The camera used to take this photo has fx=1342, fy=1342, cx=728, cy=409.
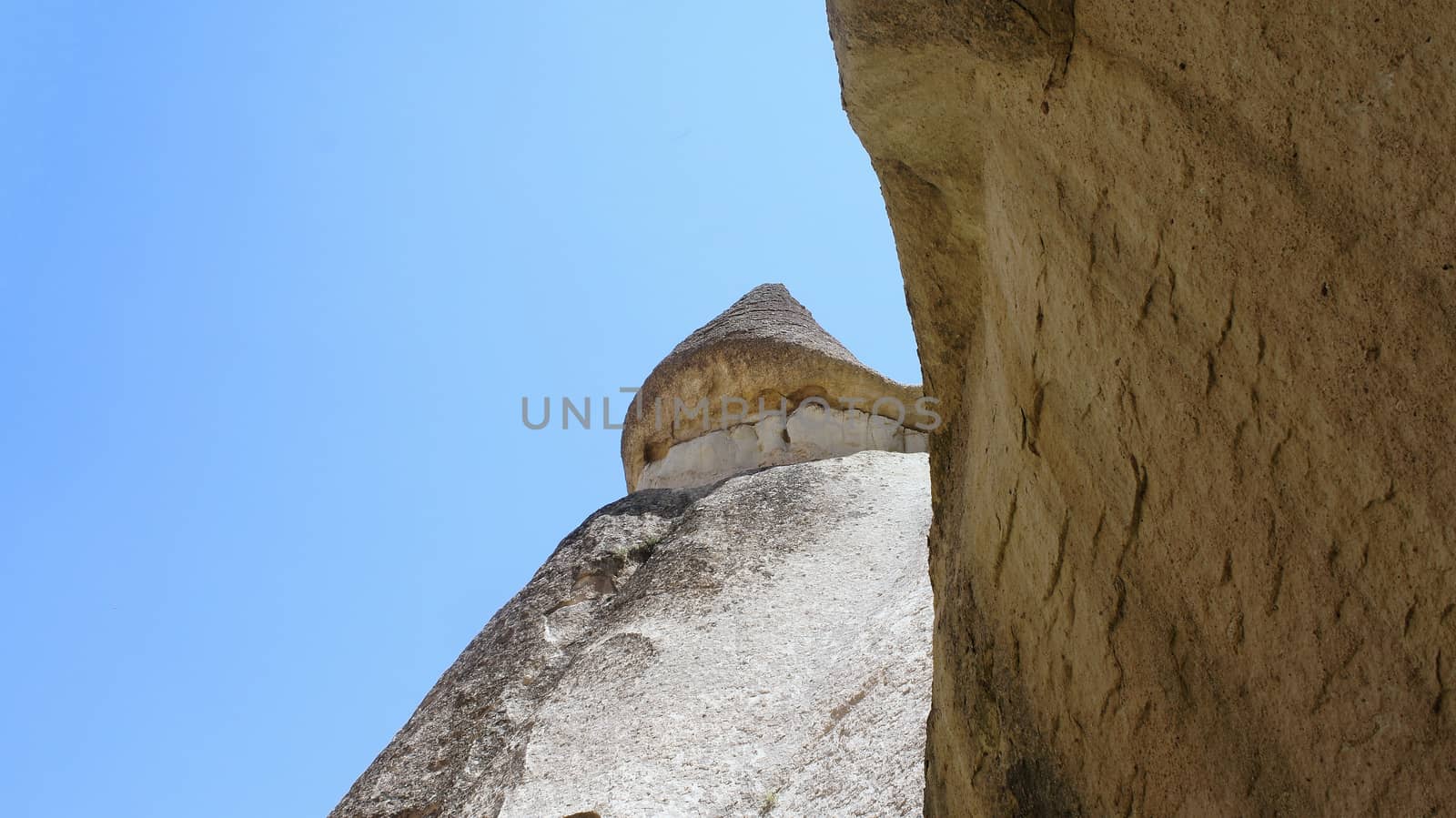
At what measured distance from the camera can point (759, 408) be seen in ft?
43.7

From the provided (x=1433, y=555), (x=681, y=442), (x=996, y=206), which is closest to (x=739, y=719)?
(x=996, y=206)

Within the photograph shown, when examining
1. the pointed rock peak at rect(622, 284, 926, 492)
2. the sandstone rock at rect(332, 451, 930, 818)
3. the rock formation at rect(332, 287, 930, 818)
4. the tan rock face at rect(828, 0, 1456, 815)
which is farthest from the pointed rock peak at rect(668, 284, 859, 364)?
the tan rock face at rect(828, 0, 1456, 815)

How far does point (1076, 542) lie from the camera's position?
9.69 feet

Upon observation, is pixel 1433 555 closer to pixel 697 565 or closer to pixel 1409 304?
pixel 1409 304

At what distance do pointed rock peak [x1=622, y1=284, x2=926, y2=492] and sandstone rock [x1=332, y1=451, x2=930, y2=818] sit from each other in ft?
7.47

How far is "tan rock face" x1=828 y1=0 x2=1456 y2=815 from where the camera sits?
201 centimetres

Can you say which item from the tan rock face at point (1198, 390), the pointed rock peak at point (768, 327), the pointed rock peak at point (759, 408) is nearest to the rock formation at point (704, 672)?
the pointed rock peak at point (759, 408)

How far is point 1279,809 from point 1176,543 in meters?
0.53

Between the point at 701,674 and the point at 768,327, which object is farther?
the point at 768,327

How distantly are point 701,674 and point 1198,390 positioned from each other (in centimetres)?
534

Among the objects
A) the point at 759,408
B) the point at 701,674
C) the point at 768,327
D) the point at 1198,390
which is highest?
the point at 768,327

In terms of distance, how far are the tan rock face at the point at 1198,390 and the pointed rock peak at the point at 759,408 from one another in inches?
368

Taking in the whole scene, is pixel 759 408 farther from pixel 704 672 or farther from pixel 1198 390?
pixel 1198 390

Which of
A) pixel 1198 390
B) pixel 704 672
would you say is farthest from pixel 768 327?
pixel 1198 390
